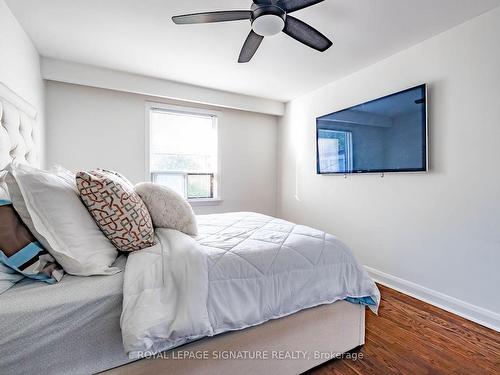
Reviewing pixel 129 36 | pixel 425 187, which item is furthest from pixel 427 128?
pixel 129 36

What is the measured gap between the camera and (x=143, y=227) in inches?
47.8

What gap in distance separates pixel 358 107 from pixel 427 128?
2.60 feet

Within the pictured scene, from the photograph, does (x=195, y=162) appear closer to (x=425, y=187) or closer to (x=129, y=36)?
(x=129, y=36)

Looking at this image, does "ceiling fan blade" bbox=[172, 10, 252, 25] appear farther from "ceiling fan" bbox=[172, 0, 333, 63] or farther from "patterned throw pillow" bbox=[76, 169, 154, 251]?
"patterned throw pillow" bbox=[76, 169, 154, 251]

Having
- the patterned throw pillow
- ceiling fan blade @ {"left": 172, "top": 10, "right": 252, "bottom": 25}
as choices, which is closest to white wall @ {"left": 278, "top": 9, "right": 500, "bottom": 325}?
ceiling fan blade @ {"left": 172, "top": 10, "right": 252, "bottom": 25}

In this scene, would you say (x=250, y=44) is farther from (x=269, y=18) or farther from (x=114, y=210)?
(x=114, y=210)

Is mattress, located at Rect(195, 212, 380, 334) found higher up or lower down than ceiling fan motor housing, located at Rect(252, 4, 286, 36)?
lower down

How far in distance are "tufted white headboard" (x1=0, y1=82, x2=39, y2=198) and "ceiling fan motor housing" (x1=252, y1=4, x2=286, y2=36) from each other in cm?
173

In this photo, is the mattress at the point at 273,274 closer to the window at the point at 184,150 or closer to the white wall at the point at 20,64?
the white wall at the point at 20,64

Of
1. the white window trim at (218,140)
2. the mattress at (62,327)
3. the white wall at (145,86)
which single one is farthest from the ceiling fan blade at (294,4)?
the white window trim at (218,140)

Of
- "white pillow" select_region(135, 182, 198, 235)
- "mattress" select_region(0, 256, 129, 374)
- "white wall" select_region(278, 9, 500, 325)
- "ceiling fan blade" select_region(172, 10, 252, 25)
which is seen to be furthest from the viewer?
"white wall" select_region(278, 9, 500, 325)

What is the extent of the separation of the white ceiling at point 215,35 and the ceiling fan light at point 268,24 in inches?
14.0

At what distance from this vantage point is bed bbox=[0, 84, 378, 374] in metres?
0.86

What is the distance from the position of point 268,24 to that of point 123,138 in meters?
2.40
